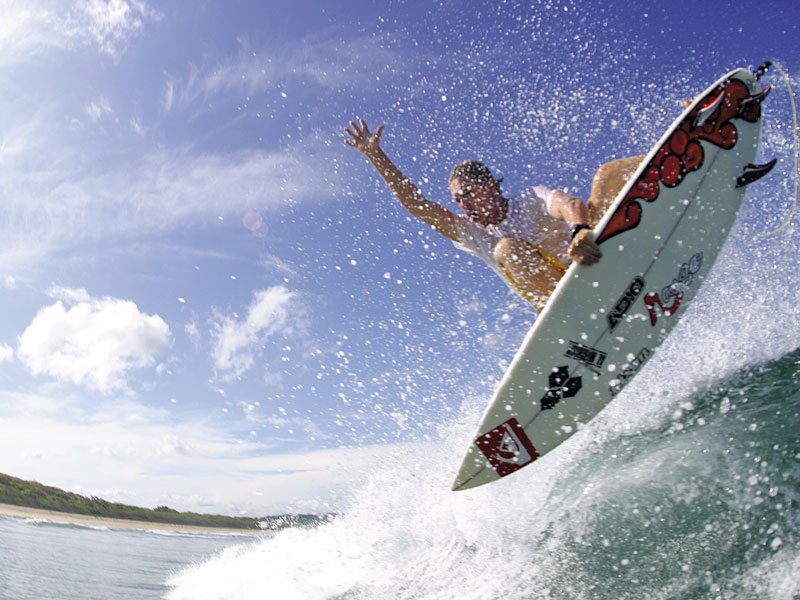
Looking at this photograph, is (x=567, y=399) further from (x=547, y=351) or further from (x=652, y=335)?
(x=652, y=335)

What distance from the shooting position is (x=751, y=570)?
2752 millimetres

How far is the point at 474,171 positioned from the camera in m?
4.86

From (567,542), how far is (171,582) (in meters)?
5.37

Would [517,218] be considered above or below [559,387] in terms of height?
above

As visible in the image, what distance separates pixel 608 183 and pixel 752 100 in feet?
5.91

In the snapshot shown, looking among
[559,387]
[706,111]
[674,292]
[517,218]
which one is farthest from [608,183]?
[559,387]

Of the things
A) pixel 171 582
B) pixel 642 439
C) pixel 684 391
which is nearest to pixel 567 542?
pixel 642 439

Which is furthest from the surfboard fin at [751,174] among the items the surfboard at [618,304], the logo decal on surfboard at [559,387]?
the logo decal on surfboard at [559,387]

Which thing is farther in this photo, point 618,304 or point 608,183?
point 608,183

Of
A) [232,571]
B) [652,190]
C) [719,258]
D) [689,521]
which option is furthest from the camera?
[232,571]

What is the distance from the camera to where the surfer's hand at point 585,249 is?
3.85 m

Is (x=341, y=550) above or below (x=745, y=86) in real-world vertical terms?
below

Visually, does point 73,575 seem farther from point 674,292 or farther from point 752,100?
point 752,100

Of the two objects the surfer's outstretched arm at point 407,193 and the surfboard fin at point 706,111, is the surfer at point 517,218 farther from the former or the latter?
the surfboard fin at point 706,111
